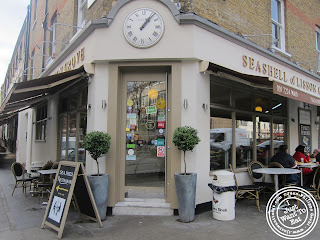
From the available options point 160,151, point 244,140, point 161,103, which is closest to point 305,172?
point 244,140

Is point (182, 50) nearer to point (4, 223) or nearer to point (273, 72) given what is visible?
point (273, 72)

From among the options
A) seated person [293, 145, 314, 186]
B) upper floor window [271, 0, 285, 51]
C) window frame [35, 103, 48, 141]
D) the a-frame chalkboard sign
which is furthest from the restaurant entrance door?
window frame [35, 103, 48, 141]

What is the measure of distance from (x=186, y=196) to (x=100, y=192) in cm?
169

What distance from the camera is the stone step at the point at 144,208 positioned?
5625 mm

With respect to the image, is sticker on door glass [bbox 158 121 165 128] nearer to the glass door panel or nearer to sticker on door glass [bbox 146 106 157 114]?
the glass door panel

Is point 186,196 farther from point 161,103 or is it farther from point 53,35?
point 53,35

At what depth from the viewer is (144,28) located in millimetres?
5914

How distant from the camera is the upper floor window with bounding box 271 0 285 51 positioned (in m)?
9.41

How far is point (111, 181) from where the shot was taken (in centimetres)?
584

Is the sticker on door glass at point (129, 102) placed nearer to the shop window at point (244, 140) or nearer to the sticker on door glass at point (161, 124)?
the sticker on door glass at point (161, 124)

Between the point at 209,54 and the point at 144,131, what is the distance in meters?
2.31

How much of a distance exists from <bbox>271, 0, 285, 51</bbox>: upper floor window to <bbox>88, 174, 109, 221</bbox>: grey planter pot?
7.61m

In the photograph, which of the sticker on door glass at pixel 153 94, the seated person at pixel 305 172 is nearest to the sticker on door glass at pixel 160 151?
the sticker on door glass at pixel 153 94

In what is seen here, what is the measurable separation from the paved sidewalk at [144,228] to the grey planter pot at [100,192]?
24 cm
